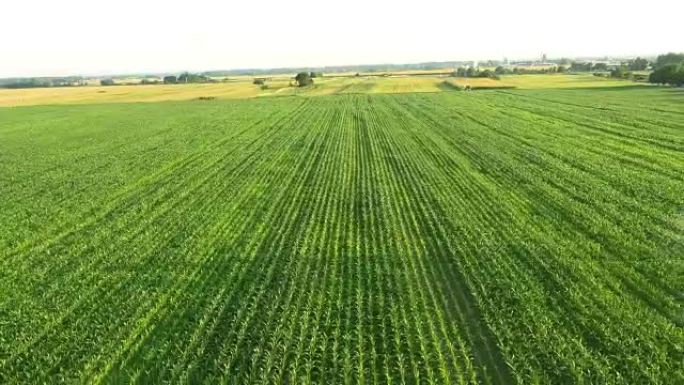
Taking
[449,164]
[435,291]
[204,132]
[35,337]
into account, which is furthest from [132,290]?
[204,132]

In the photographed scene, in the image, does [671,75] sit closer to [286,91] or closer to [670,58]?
[286,91]

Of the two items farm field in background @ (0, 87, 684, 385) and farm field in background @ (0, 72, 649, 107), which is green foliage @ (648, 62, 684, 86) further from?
farm field in background @ (0, 87, 684, 385)

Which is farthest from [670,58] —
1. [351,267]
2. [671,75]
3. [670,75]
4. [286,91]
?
[351,267]

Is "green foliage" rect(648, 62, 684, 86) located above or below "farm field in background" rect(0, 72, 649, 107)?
above

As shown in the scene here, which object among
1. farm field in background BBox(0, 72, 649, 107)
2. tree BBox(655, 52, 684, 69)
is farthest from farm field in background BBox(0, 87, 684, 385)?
tree BBox(655, 52, 684, 69)

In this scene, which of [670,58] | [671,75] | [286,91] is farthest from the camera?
[670,58]

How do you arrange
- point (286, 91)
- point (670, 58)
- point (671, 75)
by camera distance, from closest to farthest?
point (671, 75), point (286, 91), point (670, 58)

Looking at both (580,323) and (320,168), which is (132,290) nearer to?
(580,323)

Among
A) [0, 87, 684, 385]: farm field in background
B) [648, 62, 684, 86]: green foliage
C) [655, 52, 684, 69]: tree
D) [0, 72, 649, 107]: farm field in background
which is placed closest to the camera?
[0, 87, 684, 385]: farm field in background

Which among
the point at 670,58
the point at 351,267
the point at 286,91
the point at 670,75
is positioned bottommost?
the point at 286,91
